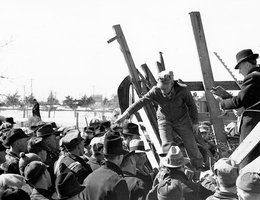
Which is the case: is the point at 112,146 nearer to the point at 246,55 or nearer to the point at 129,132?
the point at 246,55

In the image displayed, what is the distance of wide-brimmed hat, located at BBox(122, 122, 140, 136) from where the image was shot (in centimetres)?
752

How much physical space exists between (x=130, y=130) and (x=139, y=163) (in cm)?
210

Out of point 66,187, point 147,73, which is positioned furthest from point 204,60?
point 66,187

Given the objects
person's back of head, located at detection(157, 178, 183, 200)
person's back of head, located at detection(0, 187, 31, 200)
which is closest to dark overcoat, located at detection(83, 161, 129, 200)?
person's back of head, located at detection(157, 178, 183, 200)

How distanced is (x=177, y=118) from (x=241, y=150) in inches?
75.1

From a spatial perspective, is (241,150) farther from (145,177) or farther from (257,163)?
(145,177)

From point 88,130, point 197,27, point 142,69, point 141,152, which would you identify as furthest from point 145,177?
point 88,130

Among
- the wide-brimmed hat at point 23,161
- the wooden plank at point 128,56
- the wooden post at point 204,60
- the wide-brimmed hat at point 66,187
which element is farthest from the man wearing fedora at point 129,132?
the wide-brimmed hat at point 66,187

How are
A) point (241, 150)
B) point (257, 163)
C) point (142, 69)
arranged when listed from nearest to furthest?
point (257, 163) → point (241, 150) → point (142, 69)

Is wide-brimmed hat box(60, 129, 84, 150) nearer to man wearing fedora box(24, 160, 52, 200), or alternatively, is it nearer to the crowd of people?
the crowd of people

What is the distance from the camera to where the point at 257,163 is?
449 centimetres

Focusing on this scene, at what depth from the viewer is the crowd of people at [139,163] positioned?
12.2 ft

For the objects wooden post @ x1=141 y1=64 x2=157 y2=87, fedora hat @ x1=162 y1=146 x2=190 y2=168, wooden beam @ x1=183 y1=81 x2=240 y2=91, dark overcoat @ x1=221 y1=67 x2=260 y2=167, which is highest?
wooden post @ x1=141 y1=64 x2=157 y2=87

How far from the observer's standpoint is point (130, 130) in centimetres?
755
